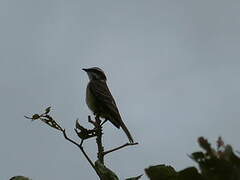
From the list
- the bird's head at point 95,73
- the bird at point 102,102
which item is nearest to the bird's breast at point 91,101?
the bird at point 102,102

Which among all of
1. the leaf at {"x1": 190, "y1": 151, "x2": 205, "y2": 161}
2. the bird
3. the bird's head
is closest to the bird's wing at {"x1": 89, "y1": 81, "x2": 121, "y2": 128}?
the bird

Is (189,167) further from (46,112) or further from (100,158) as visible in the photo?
(46,112)

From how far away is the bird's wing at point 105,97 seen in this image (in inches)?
484

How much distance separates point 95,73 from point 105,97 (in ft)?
8.24

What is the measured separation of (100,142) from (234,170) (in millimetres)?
3577

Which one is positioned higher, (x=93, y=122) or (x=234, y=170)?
(x=93, y=122)

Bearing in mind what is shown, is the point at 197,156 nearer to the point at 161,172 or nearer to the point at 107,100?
the point at 161,172

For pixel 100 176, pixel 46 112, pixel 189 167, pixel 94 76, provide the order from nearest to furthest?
pixel 189 167 → pixel 100 176 → pixel 46 112 → pixel 94 76

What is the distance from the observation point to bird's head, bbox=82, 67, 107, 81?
1562 centimetres

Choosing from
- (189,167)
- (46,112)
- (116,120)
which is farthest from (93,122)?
(116,120)

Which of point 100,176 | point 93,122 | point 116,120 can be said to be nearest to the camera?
point 100,176

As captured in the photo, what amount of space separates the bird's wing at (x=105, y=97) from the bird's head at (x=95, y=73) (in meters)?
0.50

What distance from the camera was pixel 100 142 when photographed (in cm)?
552

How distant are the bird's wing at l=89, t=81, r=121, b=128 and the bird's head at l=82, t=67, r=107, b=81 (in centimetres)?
50
